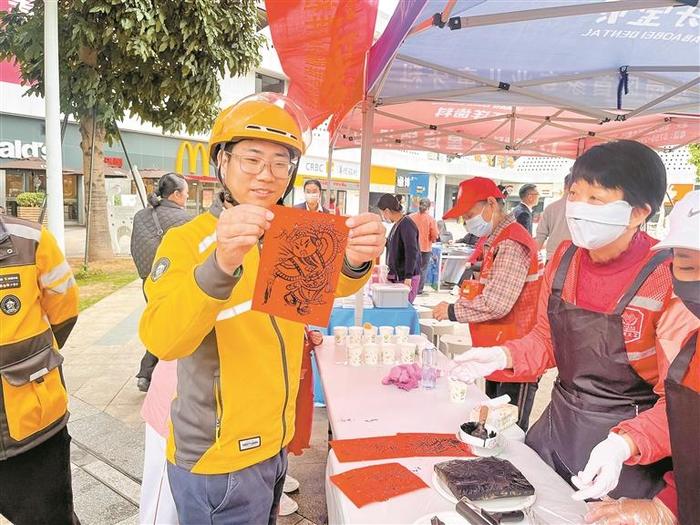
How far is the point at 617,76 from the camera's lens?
3531mm

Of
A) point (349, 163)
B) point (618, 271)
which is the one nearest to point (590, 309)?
point (618, 271)

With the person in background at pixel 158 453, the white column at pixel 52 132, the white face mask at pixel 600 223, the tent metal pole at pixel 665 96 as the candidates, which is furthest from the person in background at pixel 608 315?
the white column at pixel 52 132

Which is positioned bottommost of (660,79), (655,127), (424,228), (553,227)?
(424,228)

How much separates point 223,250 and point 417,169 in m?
29.7

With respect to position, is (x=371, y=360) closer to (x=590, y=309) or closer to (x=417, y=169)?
(x=590, y=309)

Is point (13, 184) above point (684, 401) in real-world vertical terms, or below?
above

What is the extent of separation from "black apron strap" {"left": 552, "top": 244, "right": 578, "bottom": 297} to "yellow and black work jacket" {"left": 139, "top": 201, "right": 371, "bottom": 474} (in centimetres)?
100

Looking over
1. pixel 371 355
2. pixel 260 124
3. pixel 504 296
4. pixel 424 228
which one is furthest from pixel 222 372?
pixel 424 228

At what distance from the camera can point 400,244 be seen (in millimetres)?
6422

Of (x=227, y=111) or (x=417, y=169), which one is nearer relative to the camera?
(x=227, y=111)

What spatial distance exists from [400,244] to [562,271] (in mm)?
4737

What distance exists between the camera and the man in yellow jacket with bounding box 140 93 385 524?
127 centimetres

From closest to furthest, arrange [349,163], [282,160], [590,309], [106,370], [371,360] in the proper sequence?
[282,160]
[590,309]
[371,360]
[106,370]
[349,163]

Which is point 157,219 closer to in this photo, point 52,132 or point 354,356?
point 52,132
